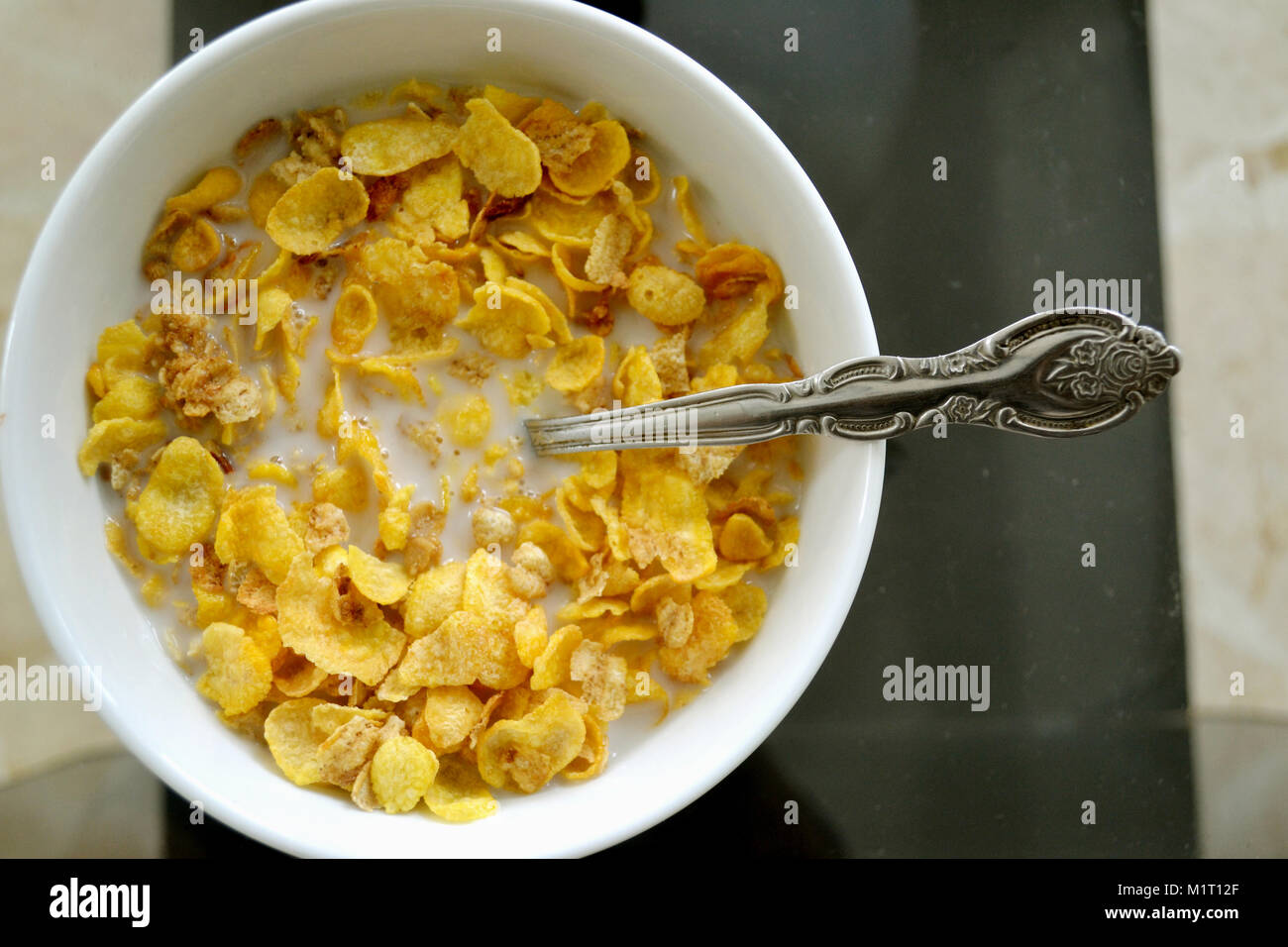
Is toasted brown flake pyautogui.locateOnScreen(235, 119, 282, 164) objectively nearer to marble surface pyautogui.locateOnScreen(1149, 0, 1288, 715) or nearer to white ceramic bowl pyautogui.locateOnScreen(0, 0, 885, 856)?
white ceramic bowl pyautogui.locateOnScreen(0, 0, 885, 856)

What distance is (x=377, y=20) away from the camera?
0.55 meters

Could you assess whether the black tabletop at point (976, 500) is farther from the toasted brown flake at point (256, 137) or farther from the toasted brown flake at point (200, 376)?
the toasted brown flake at point (200, 376)

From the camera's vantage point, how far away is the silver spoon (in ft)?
1.56

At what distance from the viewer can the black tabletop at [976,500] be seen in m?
0.67

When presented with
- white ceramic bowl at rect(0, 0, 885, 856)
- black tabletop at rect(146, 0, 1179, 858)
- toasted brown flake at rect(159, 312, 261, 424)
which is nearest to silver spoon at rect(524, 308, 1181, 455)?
white ceramic bowl at rect(0, 0, 885, 856)

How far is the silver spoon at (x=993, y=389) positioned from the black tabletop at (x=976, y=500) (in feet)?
0.58

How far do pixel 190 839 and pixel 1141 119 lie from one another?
87 cm

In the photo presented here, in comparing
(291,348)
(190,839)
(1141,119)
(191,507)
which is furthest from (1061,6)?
(190,839)

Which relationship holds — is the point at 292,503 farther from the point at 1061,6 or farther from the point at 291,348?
the point at 1061,6

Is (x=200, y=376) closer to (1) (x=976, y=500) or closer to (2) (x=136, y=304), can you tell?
(2) (x=136, y=304)

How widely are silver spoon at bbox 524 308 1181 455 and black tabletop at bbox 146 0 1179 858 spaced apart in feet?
0.58

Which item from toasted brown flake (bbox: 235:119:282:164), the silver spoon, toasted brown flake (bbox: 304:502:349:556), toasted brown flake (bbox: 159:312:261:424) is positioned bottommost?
toasted brown flake (bbox: 304:502:349:556)

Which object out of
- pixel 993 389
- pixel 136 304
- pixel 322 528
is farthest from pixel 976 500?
pixel 136 304

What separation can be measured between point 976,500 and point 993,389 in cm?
21
